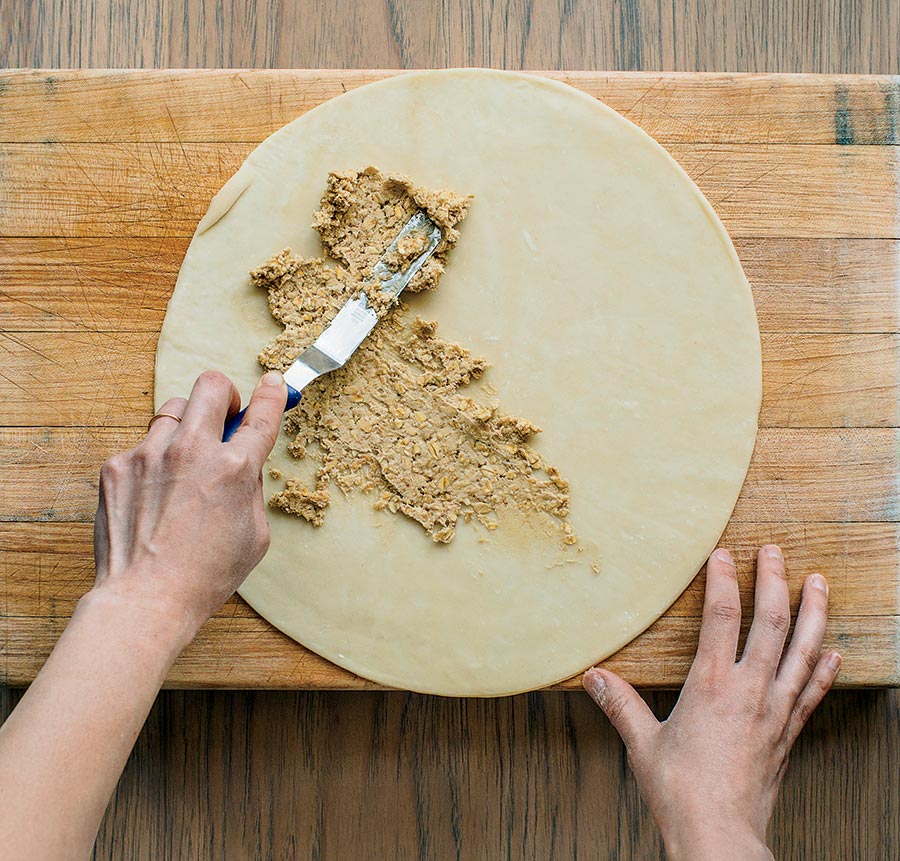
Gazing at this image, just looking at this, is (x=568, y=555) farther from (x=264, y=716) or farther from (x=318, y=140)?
(x=318, y=140)

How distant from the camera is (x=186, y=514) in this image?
0.88 meters

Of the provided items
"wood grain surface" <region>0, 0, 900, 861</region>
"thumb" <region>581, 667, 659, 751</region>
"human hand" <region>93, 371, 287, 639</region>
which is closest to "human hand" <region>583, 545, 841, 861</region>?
"thumb" <region>581, 667, 659, 751</region>

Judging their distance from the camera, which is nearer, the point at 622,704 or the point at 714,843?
the point at 714,843

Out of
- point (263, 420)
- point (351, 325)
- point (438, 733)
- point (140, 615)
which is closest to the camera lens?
point (140, 615)

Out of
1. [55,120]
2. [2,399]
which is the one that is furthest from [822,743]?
[55,120]

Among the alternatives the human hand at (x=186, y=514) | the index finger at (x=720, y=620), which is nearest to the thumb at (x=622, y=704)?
the index finger at (x=720, y=620)

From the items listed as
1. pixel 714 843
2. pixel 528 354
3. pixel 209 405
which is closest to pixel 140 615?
pixel 209 405

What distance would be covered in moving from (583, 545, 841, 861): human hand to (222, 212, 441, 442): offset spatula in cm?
59

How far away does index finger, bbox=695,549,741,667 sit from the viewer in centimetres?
113

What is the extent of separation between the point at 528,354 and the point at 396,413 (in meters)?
0.21

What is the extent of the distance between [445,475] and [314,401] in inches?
8.6

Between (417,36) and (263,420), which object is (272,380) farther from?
(417,36)

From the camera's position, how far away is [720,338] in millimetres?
1149

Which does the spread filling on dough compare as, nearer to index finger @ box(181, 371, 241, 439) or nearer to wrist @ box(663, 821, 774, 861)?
index finger @ box(181, 371, 241, 439)
